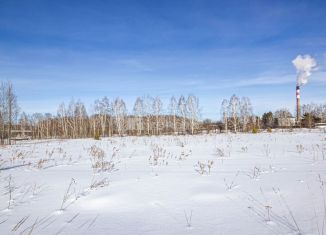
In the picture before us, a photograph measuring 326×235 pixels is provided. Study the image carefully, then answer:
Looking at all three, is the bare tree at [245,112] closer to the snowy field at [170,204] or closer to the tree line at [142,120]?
the tree line at [142,120]

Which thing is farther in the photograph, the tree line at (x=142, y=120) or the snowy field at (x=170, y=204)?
the tree line at (x=142, y=120)

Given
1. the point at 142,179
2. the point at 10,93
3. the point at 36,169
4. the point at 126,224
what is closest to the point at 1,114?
the point at 10,93

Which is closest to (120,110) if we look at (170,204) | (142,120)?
(142,120)

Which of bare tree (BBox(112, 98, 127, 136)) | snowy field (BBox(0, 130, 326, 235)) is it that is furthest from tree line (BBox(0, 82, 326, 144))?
snowy field (BBox(0, 130, 326, 235))

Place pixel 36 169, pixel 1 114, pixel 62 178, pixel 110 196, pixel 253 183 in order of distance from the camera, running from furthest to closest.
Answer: pixel 1 114
pixel 36 169
pixel 62 178
pixel 253 183
pixel 110 196

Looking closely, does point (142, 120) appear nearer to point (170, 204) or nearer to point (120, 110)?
point (120, 110)

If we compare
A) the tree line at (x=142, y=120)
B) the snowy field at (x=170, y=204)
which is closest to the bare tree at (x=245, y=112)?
the tree line at (x=142, y=120)

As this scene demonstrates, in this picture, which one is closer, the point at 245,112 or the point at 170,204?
the point at 170,204

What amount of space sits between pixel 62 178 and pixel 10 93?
31.0 m

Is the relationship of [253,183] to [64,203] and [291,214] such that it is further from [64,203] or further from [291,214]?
[64,203]

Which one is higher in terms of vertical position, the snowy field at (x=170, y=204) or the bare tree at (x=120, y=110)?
the bare tree at (x=120, y=110)

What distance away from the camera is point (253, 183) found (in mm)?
4594

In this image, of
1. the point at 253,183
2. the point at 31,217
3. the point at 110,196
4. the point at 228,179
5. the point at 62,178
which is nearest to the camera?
the point at 31,217

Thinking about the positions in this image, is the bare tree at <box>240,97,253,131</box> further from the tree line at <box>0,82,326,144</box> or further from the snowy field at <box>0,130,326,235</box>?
the snowy field at <box>0,130,326,235</box>
